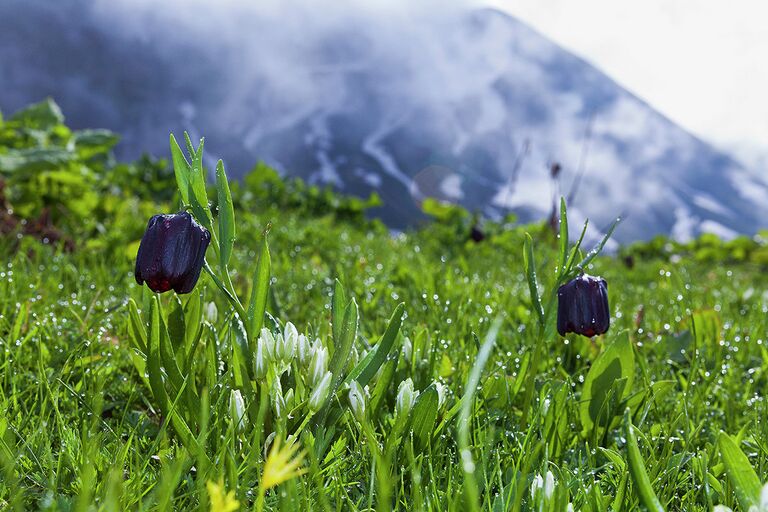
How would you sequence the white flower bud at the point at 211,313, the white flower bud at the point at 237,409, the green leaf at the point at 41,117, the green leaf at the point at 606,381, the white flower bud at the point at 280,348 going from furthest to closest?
the green leaf at the point at 41,117, the white flower bud at the point at 211,313, the green leaf at the point at 606,381, the white flower bud at the point at 280,348, the white flower bud at the point at 237,409

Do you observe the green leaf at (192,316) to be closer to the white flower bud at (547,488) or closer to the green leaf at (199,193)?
the green leaf at (199,193)

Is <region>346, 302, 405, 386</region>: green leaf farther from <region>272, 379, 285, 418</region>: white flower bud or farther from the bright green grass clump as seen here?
<region>272, 379, 285, 418</region>: white flower bud

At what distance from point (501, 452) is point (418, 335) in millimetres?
396

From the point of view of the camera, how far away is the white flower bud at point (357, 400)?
1.21 meters

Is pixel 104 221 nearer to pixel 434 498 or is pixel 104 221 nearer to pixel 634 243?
pixel 434 498

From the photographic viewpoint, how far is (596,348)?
2.02 m

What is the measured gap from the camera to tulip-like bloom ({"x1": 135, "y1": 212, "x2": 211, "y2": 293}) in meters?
1.19

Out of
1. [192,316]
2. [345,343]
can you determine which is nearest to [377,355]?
[345,343]

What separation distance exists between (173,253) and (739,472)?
96 cm

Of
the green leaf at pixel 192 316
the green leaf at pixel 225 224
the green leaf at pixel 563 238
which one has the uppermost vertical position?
the green leaf at pixel 563 238

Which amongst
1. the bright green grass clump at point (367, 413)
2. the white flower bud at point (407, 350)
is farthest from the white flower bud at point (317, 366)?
the white flower bud at point (407, 350)

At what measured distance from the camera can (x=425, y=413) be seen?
4.03 feet

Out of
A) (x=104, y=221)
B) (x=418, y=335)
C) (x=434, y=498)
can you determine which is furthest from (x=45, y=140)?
(x=434, y=498)

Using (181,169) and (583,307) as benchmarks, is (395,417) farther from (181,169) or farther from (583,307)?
(181,169)
